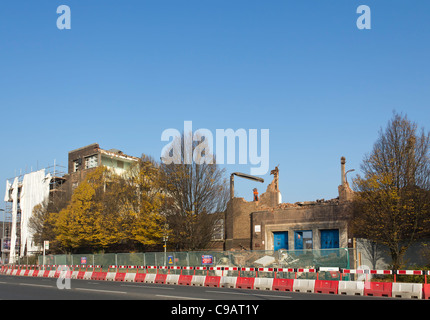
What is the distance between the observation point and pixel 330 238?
1428 inches

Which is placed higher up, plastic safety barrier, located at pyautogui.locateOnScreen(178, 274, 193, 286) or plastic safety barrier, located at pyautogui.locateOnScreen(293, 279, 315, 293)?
plastic safety barrier, located at pyautogui.locateOnScreen(293, 279, 315, 293)

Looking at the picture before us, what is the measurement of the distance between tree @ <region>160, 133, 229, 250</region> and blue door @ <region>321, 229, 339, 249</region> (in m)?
10.2

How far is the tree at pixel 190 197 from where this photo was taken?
40531 mm

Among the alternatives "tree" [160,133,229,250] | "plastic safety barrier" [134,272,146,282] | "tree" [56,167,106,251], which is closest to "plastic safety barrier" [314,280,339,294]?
"plastic safety barrier" [134,272,146,282]

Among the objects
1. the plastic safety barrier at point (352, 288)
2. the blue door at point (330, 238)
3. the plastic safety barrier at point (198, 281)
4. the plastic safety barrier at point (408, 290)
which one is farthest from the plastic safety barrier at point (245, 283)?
the blue door at point (330, 238)

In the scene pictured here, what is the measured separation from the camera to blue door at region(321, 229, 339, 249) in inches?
1412

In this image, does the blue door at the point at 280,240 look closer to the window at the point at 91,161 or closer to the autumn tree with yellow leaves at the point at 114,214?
the autumn tree with yellow leaves at the point at 114,214

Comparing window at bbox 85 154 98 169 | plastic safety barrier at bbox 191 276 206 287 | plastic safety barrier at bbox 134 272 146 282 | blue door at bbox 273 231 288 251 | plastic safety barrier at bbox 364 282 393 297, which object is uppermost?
window at bbox 85 154 98 169

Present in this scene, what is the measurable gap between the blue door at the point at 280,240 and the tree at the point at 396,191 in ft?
25.9

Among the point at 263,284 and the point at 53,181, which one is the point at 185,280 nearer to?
the point at 263,284

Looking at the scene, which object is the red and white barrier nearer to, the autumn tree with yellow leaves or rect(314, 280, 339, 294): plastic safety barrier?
rect(314, 280, 339, 294): plastic safety barrier

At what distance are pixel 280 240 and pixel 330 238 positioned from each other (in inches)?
181

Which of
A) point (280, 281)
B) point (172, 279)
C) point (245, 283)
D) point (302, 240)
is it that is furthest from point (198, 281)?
point (302, 240)
